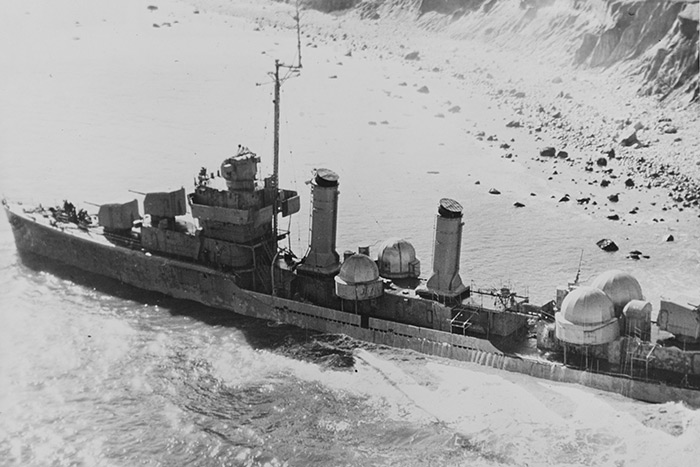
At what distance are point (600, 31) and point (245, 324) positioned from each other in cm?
3669

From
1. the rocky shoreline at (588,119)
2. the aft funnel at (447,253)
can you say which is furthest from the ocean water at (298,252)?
the aft funnel at (447,253)

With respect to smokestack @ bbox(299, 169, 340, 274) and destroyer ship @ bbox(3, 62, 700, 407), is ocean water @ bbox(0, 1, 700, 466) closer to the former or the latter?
destroyer ship @ bbox(3, 62, 700, 407)

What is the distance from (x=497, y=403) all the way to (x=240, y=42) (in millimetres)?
58703

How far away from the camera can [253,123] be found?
58.2 meters

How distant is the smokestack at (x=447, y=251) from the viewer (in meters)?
28.7

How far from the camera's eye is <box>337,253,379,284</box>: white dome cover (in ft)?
96.4

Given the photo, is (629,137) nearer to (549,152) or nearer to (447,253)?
(549,152)

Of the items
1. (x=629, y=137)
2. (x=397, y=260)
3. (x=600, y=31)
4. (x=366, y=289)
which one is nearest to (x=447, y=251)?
(x=397, y=260)

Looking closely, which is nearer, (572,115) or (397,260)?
(397,260)

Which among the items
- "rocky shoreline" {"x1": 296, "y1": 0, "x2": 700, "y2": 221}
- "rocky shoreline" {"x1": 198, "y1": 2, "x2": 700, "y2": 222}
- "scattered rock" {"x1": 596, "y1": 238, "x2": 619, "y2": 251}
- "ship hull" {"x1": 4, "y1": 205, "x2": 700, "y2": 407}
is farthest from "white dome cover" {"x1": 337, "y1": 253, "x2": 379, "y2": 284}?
"rocky shoreline" {"x1": 296, "y1": 0, "x2": 700, "y2": 221}

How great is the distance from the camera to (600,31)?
57.1m

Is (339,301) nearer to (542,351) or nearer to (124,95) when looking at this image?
(542,351)

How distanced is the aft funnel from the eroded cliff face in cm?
2582

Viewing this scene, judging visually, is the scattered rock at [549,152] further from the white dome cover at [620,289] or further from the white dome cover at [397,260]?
the white dome cover at [620,289]
